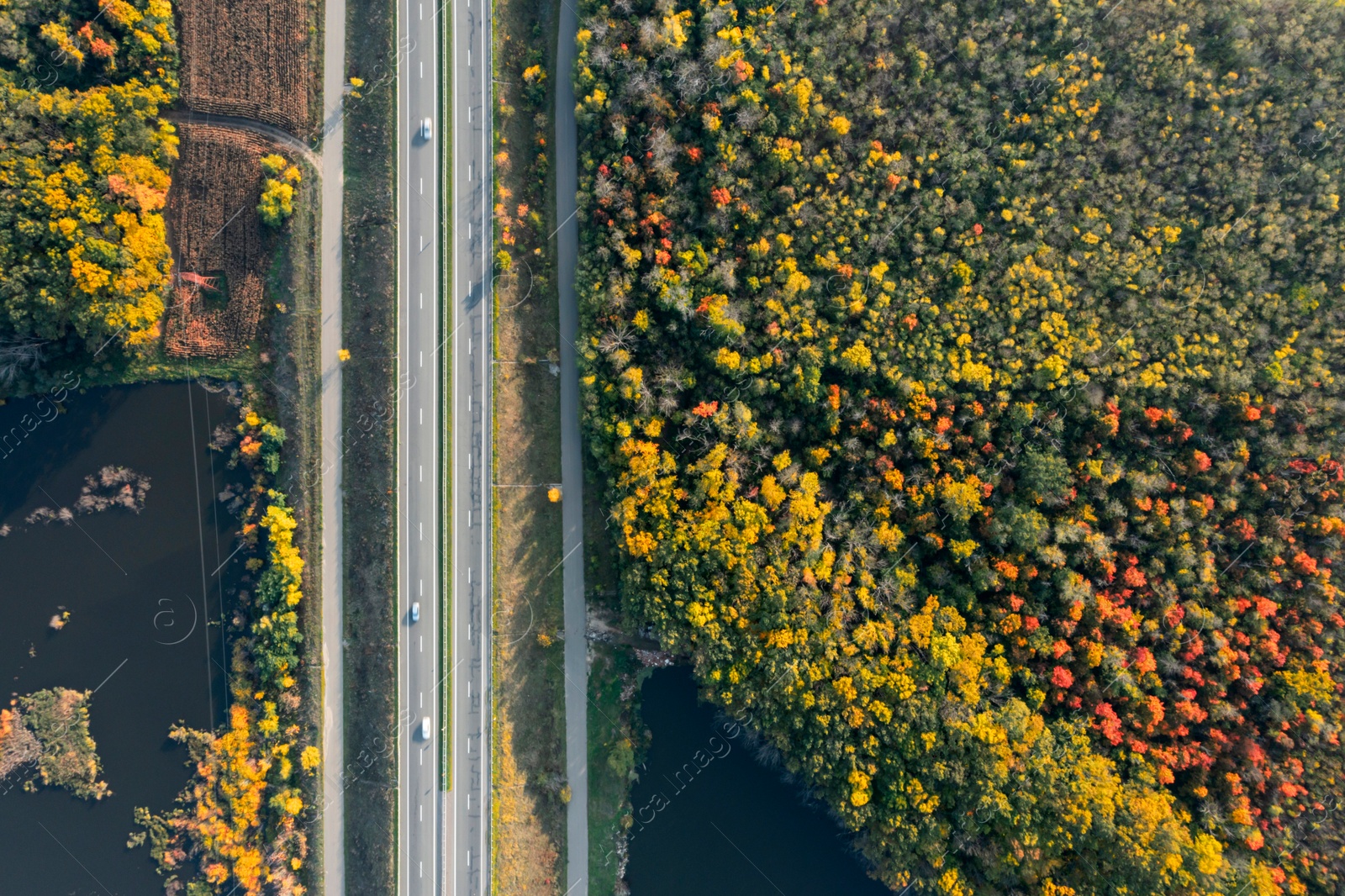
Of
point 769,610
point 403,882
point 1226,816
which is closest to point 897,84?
point 769,610

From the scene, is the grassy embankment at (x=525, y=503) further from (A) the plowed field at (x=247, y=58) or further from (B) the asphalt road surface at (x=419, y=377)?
(A) the plowed field at (x=247, y=58)

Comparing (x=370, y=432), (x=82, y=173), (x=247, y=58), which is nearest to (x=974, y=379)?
(x=370, y=432)

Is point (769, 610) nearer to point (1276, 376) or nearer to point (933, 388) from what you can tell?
point (933, 388)

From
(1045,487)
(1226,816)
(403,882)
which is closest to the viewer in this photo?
(1226,816)

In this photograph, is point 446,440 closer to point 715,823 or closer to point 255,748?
point 255,748

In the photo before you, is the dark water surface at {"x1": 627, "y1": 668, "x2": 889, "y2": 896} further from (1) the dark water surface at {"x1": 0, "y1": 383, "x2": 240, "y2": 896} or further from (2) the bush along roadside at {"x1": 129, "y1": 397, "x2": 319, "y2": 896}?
(1) the dark water surface at {"x1": 0, "y1": 383, "x2": 240, "y2": 896}
